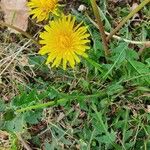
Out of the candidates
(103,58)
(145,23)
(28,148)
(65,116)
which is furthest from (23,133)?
(145,23)

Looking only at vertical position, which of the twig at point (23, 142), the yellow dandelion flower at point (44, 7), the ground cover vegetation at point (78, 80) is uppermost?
the yellow dandelion flower at point (44, 7)

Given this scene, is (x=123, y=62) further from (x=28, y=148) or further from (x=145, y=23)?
(x=28, y=148)

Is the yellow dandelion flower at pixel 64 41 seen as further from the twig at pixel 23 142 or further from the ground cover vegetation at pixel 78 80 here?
the twig at pixel 23 142

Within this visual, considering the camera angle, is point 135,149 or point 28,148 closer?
point 135,149

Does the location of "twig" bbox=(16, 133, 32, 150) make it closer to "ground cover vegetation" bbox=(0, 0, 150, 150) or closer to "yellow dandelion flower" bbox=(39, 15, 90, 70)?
"ground cover vegetation" bbox=(0, 0, 150, 150)

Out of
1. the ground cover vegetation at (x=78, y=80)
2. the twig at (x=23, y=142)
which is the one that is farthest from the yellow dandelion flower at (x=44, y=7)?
the twig at (x=23, y=142)

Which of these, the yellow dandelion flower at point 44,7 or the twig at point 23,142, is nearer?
the yellow dandelion flower at point 44,7

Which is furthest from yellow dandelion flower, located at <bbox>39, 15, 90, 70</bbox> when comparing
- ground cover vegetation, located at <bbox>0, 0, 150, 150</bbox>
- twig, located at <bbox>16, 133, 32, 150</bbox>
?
twig, located at <bbox>16, 133, 32, 150</bbox>
